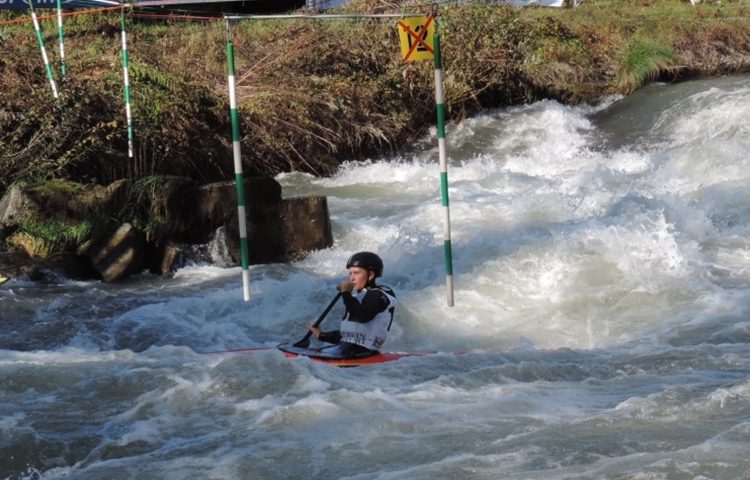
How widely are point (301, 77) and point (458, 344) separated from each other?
7.36 metres

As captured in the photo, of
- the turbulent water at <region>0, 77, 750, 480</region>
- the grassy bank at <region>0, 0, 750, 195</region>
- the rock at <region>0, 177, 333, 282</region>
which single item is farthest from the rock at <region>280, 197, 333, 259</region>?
the grassy bank at <region>0, 0, 750, 195</region>

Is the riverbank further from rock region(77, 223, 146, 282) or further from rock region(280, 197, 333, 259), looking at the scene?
rock region(280, 197, 333, 259)

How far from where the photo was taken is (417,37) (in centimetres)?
702

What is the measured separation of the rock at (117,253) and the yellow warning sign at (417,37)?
314 cm

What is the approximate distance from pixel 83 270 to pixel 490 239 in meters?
3.31

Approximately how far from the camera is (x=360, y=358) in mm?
6367

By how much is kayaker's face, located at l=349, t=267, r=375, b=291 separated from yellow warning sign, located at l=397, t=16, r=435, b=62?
1432mm

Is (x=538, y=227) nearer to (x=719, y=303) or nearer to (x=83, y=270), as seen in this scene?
(x=719, y=303)

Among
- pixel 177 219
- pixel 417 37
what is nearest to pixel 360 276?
pixel 417 37

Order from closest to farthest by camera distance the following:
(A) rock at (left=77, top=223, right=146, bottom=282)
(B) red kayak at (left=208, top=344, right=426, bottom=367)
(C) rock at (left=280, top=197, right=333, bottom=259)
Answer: (B) red kayak at (left=208, top=344, right=426, bottom=367) < (A) rock at (left=77, top=223, right=146, bottom=282) < (C) rock at (left=280, top=197, right=333, bottom=259)

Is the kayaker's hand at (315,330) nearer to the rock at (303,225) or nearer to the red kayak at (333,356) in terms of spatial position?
the red kayak at (333,356)

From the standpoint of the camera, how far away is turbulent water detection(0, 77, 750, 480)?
185 inches

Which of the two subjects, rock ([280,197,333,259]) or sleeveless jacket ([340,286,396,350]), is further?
rock ([280,197,333,259])

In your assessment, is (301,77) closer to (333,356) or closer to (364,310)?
(364,310)
